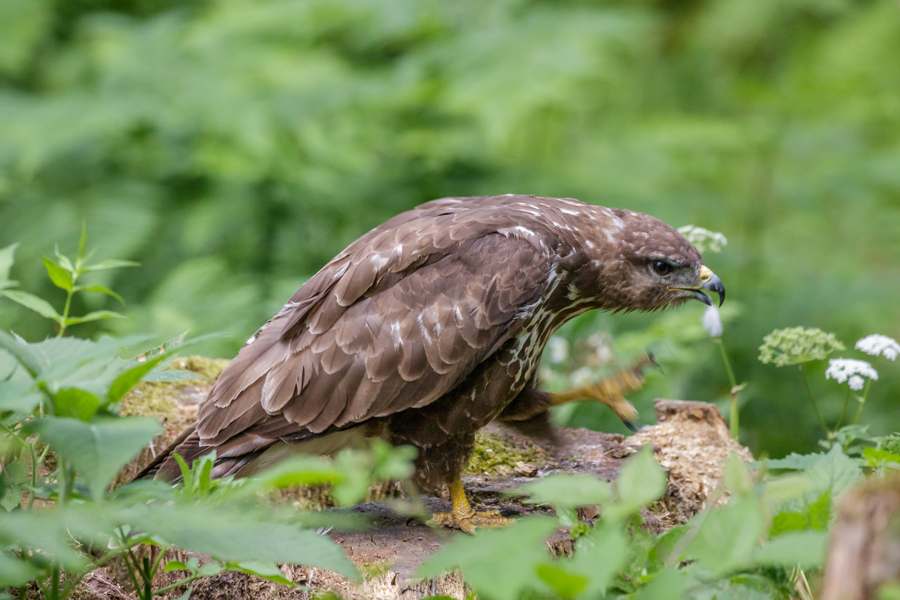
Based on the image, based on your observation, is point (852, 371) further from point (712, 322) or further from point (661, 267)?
point (661, 267)

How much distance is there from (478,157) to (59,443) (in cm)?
502

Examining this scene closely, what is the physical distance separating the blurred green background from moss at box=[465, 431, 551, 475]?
1.17 metres

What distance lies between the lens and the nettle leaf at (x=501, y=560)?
1.32 meters

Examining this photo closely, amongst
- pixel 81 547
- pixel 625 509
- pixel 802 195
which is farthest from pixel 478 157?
pixel 625 509

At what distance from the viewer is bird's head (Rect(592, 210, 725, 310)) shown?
3.23 metres

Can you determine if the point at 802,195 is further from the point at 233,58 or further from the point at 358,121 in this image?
Answer: the point at 233,58

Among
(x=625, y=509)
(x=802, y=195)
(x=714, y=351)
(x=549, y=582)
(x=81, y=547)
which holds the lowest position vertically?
(x=81, y=547)

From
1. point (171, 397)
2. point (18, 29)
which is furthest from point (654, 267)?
point (18, 29)

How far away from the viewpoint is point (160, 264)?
20.9 feet

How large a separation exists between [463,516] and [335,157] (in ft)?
11.9

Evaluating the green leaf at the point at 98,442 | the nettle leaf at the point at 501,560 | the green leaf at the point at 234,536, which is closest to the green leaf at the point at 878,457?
the nettle leaf at the point at 501,560

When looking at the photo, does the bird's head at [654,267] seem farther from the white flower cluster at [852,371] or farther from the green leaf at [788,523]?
the green leaf at [788,523]

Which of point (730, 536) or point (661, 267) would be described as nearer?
point (730, 536)

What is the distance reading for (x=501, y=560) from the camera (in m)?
1.37
